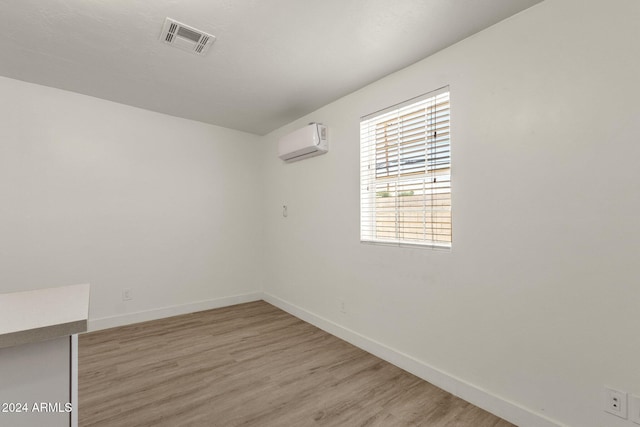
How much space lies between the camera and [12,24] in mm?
1981

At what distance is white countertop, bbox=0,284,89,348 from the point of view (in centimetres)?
86

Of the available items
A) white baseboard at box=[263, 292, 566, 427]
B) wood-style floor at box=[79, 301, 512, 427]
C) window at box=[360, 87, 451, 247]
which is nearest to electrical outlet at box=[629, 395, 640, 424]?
white baseboard at box=[263, 292, 566, 427]

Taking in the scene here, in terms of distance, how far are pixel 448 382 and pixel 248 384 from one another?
4.81 feet

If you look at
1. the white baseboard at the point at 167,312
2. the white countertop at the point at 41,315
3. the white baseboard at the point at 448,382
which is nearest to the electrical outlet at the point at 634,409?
the white baseboard at the point at 448,382

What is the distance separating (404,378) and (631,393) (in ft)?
4.22

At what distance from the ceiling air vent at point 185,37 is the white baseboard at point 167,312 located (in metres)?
2.72

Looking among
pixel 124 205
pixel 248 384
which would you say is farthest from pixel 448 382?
pixel 124 205

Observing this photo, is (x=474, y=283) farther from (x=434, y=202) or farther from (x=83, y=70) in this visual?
(x=83, y=70)

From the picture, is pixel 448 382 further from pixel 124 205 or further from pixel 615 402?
pixel 124 205

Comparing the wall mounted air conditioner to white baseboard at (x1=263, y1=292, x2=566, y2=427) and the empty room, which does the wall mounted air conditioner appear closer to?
the empty room

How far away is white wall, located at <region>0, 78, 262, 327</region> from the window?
7.28ft

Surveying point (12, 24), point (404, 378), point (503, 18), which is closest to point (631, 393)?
point (404, 378)

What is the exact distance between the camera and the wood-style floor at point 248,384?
1859 millimetres

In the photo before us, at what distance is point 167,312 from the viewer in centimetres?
369
